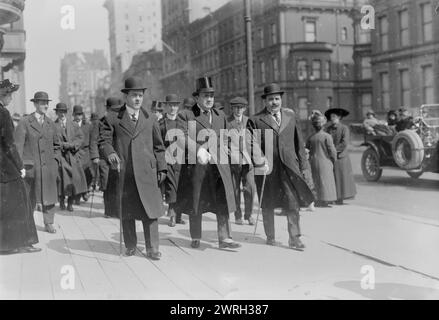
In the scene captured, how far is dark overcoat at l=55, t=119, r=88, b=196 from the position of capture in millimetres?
9914

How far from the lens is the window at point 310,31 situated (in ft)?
144

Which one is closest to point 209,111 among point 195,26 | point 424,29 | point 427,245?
point 427,245

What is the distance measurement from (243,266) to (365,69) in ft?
139


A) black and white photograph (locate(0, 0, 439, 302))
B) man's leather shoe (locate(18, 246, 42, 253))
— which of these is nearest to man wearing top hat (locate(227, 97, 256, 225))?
black and white photograph (locate(0, 0, 439, 302))

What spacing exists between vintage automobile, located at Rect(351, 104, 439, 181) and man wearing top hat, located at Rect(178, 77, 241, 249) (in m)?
6.98

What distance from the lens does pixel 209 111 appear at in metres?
6.85

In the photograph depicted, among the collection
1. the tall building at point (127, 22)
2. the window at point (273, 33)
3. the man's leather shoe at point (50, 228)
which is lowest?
the man's leather shoe at point (50, 228)

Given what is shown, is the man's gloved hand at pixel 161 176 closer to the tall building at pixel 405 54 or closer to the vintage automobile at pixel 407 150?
the vintage automobile at pixel 407 150

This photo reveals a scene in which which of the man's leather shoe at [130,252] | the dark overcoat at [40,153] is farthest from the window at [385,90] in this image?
the man's leather shoe at [130,252]

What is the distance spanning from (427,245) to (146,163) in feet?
11.6

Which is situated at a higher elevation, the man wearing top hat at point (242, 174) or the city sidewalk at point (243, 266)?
the man wearing top hat at point (242, 174)

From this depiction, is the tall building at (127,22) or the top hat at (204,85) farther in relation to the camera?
the tall building at (127,22)

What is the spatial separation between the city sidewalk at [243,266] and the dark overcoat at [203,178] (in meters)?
0.56

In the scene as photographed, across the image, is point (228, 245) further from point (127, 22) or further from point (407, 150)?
point (127, 22)
